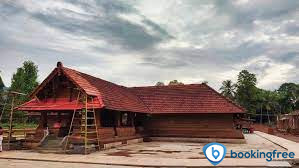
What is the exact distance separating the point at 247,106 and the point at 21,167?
210 ft

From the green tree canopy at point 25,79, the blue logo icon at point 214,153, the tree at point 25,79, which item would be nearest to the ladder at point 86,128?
the blue logo icon at point 214,153

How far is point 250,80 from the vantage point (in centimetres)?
7212

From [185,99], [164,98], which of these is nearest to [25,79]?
[164,98]

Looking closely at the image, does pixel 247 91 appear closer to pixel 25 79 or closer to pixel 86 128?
pixel 25 79

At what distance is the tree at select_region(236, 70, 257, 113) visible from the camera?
69188mm

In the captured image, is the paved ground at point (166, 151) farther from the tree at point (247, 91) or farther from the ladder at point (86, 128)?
the tree at point (247, 91)

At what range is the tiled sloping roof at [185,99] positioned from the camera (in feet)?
76.5

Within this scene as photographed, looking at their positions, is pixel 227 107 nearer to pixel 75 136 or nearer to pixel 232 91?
pixel 75 136

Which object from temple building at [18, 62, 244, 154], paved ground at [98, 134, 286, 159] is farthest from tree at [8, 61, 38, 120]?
paved ground at [98, 134, 286, 159]

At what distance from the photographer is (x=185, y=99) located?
83.4 feet

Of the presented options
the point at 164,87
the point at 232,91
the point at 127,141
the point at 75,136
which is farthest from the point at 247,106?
the point at 75,136

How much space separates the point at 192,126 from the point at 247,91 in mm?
50823

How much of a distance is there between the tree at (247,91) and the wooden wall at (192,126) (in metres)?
47.9

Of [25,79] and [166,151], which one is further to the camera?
[25,79]
